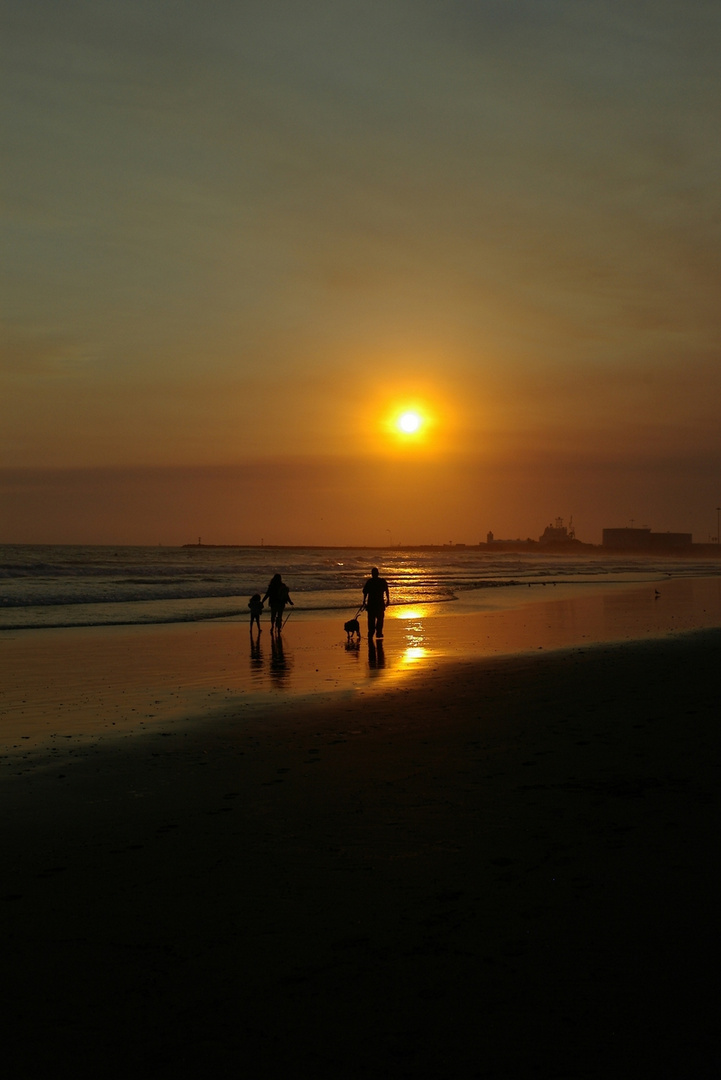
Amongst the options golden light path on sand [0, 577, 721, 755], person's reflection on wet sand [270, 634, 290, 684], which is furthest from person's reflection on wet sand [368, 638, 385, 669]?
person's reflection on wet sand [270, 634, 290, 684]

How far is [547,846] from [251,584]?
A: 50.7 metres

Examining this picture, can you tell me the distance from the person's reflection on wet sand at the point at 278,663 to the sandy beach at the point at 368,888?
12.3 ft

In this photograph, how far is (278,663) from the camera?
18.1 m

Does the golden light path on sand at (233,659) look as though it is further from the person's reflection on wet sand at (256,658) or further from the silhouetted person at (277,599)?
the silhouetted person at (277,599)

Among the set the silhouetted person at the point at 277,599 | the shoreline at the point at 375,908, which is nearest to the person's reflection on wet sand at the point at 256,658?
the silhouetted person at the point at 277,599

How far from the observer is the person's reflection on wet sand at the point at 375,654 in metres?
17.6

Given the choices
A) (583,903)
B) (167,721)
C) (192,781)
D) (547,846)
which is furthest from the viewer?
(167,721)

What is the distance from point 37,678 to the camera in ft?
51.1

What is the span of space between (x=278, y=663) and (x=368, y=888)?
12.9 metres

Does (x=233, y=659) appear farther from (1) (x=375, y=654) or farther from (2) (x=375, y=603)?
(2) (x=375, y=603)

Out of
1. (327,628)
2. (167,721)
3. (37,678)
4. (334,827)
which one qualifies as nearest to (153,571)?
(327,628)

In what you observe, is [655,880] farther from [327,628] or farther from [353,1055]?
[327,628]

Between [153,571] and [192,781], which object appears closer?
[192,781]

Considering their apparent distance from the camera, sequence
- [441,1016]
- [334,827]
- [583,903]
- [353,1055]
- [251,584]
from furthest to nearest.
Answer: [251,584] < [334,827] < [583,903] < [441,1016] < [353,1055]
